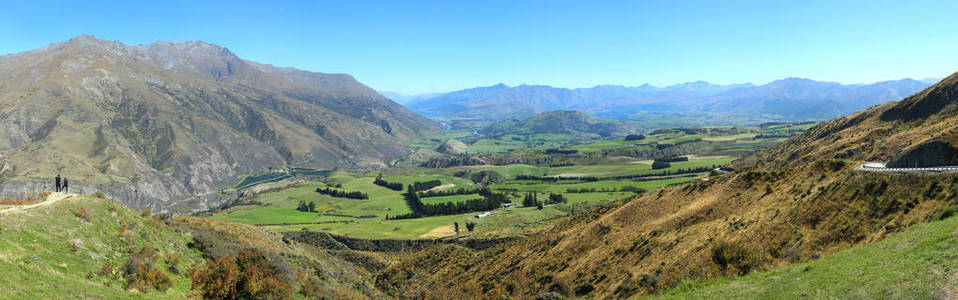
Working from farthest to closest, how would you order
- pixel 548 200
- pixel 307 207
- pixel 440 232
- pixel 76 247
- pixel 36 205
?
pixel 307 207, pixel 548 200, pixel 440 232, pixel 36 205, pixel 76 247

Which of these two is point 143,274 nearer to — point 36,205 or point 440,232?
point 36,205

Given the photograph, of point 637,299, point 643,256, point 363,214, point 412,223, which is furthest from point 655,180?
point 637,299

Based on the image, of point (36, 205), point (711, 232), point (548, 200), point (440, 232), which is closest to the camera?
point (36, 205)

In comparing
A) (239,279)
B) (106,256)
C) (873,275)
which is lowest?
(239,279)

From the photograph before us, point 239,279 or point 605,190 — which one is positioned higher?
point 239,279

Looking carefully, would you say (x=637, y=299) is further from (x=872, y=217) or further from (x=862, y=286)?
(x=872, y=217)

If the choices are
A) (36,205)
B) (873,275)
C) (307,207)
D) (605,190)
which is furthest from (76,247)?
(307,207)

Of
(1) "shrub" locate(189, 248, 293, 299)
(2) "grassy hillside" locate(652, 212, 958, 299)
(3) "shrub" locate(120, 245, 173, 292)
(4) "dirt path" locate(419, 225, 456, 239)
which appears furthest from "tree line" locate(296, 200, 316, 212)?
(2) "grassy hillside" locate(652, 212, 958, 299)
